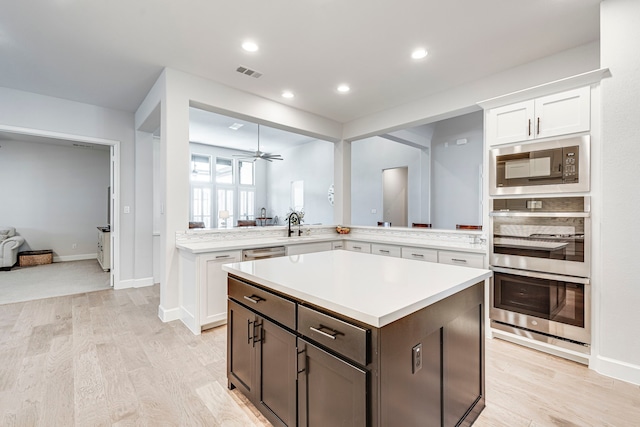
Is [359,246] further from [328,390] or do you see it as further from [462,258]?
[328,390]

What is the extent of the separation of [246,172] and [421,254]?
8078 mm

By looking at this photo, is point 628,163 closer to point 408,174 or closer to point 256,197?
point 408,174

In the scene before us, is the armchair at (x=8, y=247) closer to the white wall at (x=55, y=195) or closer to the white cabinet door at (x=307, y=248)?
the white wall at (x=55, y=195)

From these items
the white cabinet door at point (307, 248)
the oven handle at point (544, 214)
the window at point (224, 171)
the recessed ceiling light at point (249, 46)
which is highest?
the recessed ceiling light at point (249, 46)

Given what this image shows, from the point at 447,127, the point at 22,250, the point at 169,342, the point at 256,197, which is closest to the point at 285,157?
the point at 256,197

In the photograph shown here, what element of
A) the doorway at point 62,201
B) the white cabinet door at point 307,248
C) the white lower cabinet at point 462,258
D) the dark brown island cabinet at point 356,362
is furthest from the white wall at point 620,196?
the doorway at point 62,201

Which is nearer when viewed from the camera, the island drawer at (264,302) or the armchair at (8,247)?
the island drawer at (264,302)

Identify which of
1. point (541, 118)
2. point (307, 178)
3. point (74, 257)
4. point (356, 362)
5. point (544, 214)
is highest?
point (307, 178)

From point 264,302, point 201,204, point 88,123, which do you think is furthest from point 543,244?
point 201,204

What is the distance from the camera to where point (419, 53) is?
3.02m

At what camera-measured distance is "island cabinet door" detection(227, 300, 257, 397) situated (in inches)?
68.5

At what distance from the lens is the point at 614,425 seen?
172cm

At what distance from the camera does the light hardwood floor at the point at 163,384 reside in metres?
1.78

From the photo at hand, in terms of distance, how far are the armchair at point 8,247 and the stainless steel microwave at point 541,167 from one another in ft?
28.0
